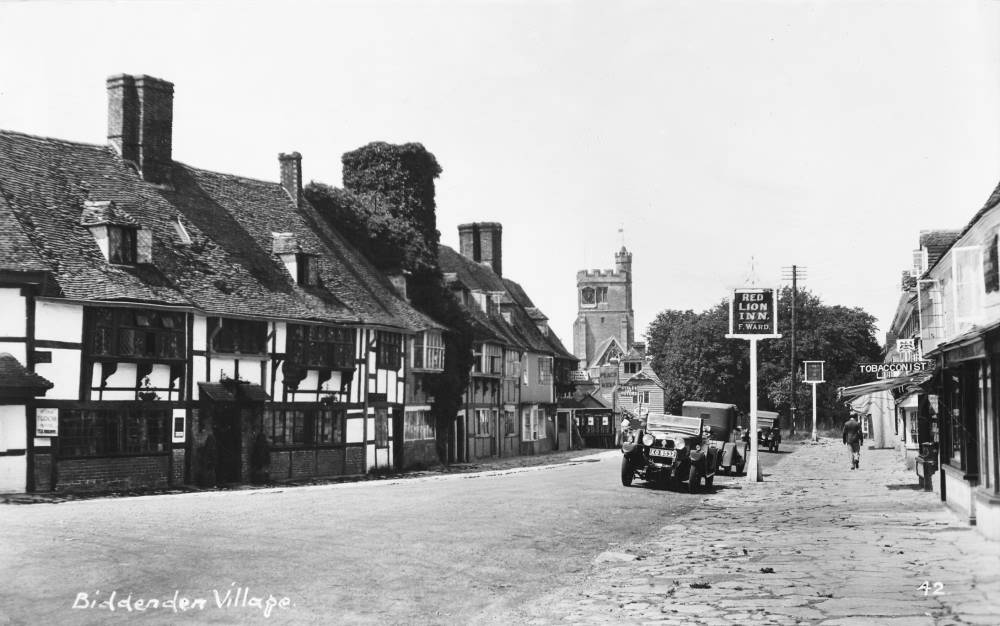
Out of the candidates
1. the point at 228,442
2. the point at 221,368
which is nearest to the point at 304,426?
the point at 228,442

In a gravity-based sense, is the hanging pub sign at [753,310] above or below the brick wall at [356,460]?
above

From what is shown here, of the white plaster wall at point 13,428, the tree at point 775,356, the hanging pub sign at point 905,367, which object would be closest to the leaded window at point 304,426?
the white plaster wall at point 13,428

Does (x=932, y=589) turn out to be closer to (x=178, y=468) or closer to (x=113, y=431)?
(x=113, y=431)

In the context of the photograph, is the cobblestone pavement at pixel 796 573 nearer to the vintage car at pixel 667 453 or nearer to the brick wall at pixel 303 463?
the vintage car at pixel 667 453

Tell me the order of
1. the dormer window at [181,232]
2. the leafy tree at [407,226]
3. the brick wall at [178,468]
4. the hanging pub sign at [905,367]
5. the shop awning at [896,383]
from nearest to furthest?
the shop awning at [896,383]
the hanging pub sign at [905,367]
the brick wall at [178,468]
the dormer window at [181,232]
the leafy tree at [407,226]

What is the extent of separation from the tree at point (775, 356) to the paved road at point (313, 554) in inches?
2842

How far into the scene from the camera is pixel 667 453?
27453 millimetres

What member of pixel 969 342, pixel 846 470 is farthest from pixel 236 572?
pixel 846 470

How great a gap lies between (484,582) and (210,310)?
20.7 meters

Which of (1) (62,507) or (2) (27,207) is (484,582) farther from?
(2) (27,207)

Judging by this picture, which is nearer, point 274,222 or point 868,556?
point 868,556

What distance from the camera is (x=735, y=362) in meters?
94.6

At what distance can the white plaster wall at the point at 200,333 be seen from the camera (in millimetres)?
31750

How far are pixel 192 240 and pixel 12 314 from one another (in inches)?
352
